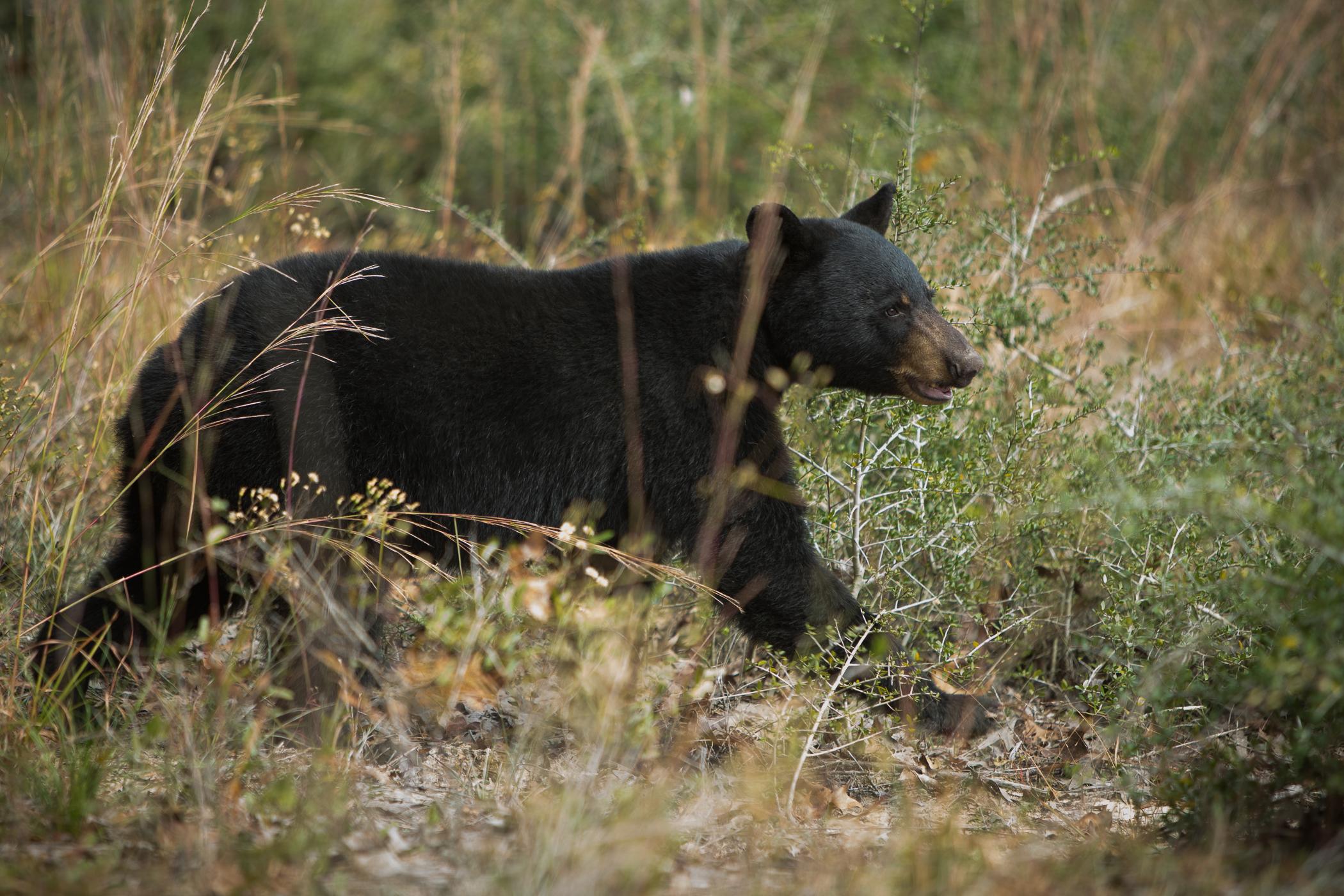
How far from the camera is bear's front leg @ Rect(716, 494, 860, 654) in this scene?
11.7 ft

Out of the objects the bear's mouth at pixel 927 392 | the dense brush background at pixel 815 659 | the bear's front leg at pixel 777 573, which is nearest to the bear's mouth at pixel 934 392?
the bear's mouth at pixel 927 392

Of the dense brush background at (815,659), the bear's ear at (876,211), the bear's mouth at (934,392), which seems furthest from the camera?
the bear's ear at (876,211)

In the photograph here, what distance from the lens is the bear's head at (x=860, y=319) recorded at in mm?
3758

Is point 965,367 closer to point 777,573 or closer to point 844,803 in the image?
point 777,573

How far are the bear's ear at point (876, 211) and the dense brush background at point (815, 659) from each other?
0.14 metres

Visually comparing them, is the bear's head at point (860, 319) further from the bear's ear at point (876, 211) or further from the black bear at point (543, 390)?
the bear's ear at point (876, 211)

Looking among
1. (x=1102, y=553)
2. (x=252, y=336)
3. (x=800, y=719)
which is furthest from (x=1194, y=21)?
(x=252, y=336)

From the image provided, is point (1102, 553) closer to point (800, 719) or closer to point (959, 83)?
point (800, 719)

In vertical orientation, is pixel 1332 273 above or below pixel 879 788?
above

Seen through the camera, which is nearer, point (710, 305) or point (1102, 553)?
point (710, 305)

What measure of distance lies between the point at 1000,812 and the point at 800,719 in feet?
2.11

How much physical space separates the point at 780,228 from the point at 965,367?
754mm

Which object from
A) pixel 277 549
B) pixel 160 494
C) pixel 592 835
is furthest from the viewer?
pixel 160 494

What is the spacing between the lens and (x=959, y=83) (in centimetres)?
880
